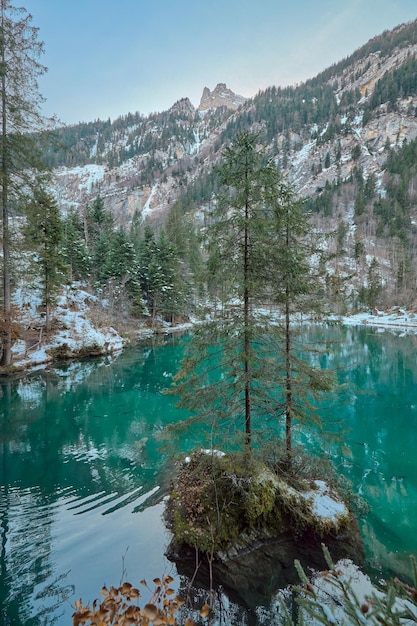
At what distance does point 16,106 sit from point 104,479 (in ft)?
51.2

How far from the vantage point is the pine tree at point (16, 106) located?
42.7 feet

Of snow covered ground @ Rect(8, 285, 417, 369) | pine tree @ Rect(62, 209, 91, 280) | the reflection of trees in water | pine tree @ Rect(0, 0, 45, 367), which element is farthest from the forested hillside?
the reflection of trees in water

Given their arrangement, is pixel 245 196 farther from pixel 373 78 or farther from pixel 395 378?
pixel 373 78

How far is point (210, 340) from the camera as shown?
646 cm

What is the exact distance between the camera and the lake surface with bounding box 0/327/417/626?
207 inches

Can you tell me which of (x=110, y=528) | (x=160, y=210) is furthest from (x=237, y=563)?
(x=160, y=210)

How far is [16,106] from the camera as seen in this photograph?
45.0 ft

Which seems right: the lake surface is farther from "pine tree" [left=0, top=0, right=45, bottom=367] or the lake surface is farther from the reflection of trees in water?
"pine tree" [left=0, top=0, right=45, bottom=367]

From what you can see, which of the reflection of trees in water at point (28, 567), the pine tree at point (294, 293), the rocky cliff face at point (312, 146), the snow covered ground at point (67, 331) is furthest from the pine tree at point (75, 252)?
→ the rocky cliff face at point (312, 146)

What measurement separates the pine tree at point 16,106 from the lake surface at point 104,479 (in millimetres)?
5627

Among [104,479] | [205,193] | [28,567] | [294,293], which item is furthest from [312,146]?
[28,567]

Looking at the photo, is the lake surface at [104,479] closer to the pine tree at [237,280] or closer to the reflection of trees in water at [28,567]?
the reflection of trees in water at [28,567]

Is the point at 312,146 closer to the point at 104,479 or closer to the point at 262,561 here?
the point at 104,479

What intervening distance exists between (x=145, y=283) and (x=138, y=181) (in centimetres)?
10682
